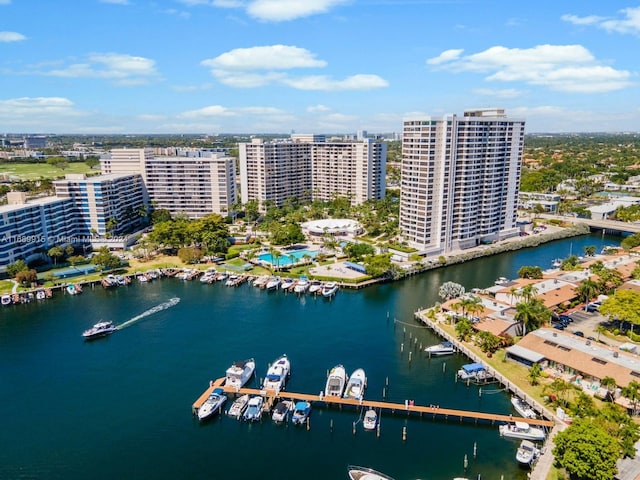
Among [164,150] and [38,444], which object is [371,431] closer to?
[38,444]

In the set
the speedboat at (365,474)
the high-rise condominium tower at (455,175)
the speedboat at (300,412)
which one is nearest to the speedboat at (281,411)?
the speedboat at (300,412)

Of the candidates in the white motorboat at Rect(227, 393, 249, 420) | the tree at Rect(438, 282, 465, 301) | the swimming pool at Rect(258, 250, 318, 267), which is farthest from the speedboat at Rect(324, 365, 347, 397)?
the swimming pool at Rect(258, 250, 318, 267)

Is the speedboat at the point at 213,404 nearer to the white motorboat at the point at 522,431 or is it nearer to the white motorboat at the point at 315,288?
the white motorboat at the point at 522,431

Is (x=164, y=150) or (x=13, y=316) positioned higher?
(x=164, y=150)

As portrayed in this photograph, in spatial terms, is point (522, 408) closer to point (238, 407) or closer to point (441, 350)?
point (441, 350)

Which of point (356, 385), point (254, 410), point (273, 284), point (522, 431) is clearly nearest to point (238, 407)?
point (254, 410)

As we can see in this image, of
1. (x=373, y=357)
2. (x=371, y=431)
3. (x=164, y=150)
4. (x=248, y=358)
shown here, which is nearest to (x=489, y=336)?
(x=373, y=357)
